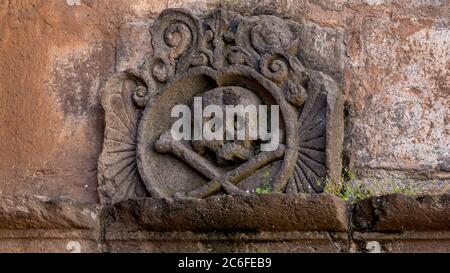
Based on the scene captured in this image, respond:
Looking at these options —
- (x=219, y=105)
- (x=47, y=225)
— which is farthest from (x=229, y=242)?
(x=47, y=225)

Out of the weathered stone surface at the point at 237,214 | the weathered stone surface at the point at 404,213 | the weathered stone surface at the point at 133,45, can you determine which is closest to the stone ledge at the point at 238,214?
the weathered stone surface at the point at 237,214

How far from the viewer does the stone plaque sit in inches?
215

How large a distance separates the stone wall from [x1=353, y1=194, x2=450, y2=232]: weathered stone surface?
0.29 m

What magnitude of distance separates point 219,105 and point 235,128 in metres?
0.12

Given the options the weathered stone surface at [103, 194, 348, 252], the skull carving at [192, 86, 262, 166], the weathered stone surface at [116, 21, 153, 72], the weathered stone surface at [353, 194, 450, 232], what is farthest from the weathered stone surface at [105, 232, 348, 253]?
the weathered stone surface at [116, 21, 153, 72]

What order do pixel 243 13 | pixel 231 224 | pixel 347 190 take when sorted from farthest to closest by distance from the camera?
1. pixel 243 13
2. pixel 347 190
3. pixel 231 224

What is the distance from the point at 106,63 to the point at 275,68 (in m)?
0.80

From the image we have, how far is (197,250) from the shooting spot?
5305 millimetres

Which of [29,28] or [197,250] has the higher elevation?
[29,28]

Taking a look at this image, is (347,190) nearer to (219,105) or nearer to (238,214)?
(238,214)

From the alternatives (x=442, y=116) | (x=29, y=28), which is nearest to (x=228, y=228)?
(x=442, y=116)

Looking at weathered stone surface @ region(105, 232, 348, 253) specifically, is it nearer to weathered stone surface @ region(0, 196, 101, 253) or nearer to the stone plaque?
weathered stone surface @ region(0, 196, 101, 253)

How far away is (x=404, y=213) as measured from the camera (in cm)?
511

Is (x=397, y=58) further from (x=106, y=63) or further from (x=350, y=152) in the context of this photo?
(x=106, y=63)
